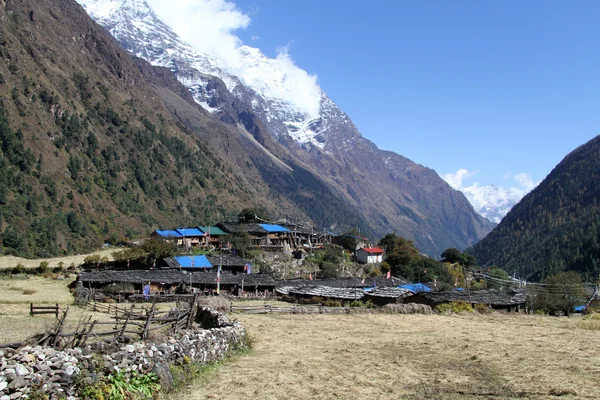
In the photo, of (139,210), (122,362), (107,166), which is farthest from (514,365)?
(107,166)

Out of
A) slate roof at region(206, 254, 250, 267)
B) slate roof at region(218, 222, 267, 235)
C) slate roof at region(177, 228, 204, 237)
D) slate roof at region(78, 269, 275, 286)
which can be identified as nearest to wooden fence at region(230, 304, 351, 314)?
slate roof at region(78, 269, 275, 286)

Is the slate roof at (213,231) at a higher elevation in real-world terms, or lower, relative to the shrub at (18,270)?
higher

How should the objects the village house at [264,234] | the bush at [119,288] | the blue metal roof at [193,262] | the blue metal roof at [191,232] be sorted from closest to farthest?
the bush at [119,288], the blue metal roof at [193,262], the village house at [264,234], the blue metal roof at [191,232]

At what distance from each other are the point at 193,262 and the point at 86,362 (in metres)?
71.0

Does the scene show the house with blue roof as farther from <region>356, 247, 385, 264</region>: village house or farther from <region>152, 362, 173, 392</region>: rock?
<region>152, 362, 173, 392</region>: rock

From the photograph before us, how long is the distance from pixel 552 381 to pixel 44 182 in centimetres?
14856

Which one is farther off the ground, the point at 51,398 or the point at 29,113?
the point at 29,113

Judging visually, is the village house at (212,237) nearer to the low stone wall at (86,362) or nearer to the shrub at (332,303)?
the shrub at (332,303)

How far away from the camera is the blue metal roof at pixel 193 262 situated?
83.1 m

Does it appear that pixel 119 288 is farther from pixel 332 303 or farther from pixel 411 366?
pixel 411 366

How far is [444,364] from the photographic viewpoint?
2208 cm

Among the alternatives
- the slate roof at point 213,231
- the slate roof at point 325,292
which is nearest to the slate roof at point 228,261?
the slate roof at point 325,292

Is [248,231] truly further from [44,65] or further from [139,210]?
[44,65]

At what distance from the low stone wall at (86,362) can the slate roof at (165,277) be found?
162 feet
